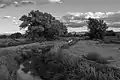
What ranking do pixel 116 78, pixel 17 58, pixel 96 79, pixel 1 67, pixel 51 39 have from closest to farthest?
pixel 116 78 → pixel 96 79 → pixel 1 67 → pixel 17 58 → pixel 51 39

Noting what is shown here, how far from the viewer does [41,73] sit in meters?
27.2

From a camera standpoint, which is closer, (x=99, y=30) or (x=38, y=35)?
(x=38, y=35)

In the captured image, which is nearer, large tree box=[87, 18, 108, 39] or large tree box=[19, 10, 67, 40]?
large tree box=[19, 10, 67, 40]

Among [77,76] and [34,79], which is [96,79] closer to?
[77,76]

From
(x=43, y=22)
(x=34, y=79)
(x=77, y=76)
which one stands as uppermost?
(x=43, y=22)

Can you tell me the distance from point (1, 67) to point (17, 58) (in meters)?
11.2

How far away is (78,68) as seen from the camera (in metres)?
20.7

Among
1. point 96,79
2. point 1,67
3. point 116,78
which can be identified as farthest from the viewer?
point 1,67

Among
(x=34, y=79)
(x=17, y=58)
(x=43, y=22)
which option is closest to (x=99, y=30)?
(x=43, y=22)

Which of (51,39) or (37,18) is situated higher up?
(37,18)

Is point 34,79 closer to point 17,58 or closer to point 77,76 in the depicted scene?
point 77,76

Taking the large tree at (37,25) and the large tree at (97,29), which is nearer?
the large tree at (37,25)

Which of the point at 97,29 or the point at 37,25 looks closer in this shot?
the point at 37,25

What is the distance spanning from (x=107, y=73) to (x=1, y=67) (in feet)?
53.1
